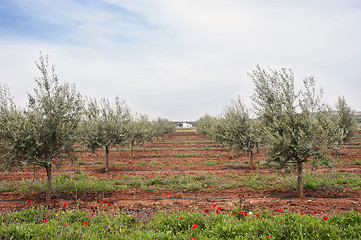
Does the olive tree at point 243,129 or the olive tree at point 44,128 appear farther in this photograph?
the olive tree at point 243,129

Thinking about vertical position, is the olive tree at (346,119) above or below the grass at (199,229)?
above

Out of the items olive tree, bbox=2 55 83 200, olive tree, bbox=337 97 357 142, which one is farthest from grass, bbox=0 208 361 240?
olive tree, bbox=337 97 357 142

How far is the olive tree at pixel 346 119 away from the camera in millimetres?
24164

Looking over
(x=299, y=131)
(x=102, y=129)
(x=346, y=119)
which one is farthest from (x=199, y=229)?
(x=346, y=119)

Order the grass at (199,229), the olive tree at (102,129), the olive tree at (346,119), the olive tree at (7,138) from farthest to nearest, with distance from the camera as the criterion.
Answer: the olive tree at (346,119) < the olive tree at (102,129) < the olive tree at (7,138) < the grass at (199,229)

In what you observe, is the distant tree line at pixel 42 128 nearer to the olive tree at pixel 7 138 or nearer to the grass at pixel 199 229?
the olive tree at pixel 7 138

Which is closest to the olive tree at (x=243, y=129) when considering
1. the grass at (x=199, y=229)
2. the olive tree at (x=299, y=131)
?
the olive tree at (x=299, y=131)

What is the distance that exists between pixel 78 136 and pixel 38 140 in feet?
5.45

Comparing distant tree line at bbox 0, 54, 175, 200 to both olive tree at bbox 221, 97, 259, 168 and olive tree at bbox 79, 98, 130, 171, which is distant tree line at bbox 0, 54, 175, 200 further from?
olive tree at bbox 221, 97, 259, 168

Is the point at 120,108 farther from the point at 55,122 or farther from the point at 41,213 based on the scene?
the point at 41,213

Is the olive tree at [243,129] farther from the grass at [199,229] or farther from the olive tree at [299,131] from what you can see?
the grass at [199,229]

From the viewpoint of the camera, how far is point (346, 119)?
24.9 meters

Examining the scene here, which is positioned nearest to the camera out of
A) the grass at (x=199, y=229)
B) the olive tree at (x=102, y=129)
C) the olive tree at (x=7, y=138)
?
the grass at (x=199, y=229)

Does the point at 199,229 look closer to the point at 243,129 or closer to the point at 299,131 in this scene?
the point at 299,131
